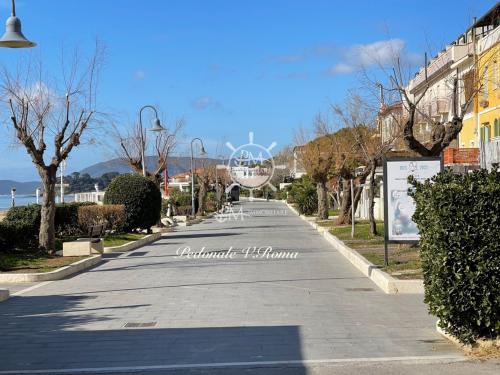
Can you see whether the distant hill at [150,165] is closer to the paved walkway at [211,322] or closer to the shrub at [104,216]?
the shrub at [104,216]

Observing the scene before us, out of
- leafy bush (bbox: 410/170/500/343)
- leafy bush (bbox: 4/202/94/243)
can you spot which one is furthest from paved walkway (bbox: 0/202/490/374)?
leafy bush (bbox: 4/202/94/243)

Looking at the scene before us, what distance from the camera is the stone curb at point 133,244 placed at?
72.0 feet

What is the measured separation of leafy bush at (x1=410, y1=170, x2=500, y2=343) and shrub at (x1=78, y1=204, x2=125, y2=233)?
21011 mm

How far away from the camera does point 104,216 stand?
2741cm

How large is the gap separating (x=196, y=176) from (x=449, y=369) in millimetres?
59397

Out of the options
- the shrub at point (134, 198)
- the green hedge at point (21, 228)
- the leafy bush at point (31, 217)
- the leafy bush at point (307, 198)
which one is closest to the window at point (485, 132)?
the shrub at point (134, 198)

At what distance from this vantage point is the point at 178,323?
9156mm

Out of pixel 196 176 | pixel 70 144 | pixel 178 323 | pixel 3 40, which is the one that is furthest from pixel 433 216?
pixel 196 176

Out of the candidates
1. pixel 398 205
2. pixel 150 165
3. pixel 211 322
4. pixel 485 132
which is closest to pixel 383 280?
pixel 398 205

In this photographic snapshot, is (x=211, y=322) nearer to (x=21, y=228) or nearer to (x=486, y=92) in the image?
(x=21, y=228)

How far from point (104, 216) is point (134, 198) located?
7.99 ft

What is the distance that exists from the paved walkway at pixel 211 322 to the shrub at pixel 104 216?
416 inches

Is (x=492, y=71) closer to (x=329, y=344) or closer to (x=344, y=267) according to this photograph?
(x=344, y=267)

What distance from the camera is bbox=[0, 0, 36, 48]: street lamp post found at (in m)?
10.6
